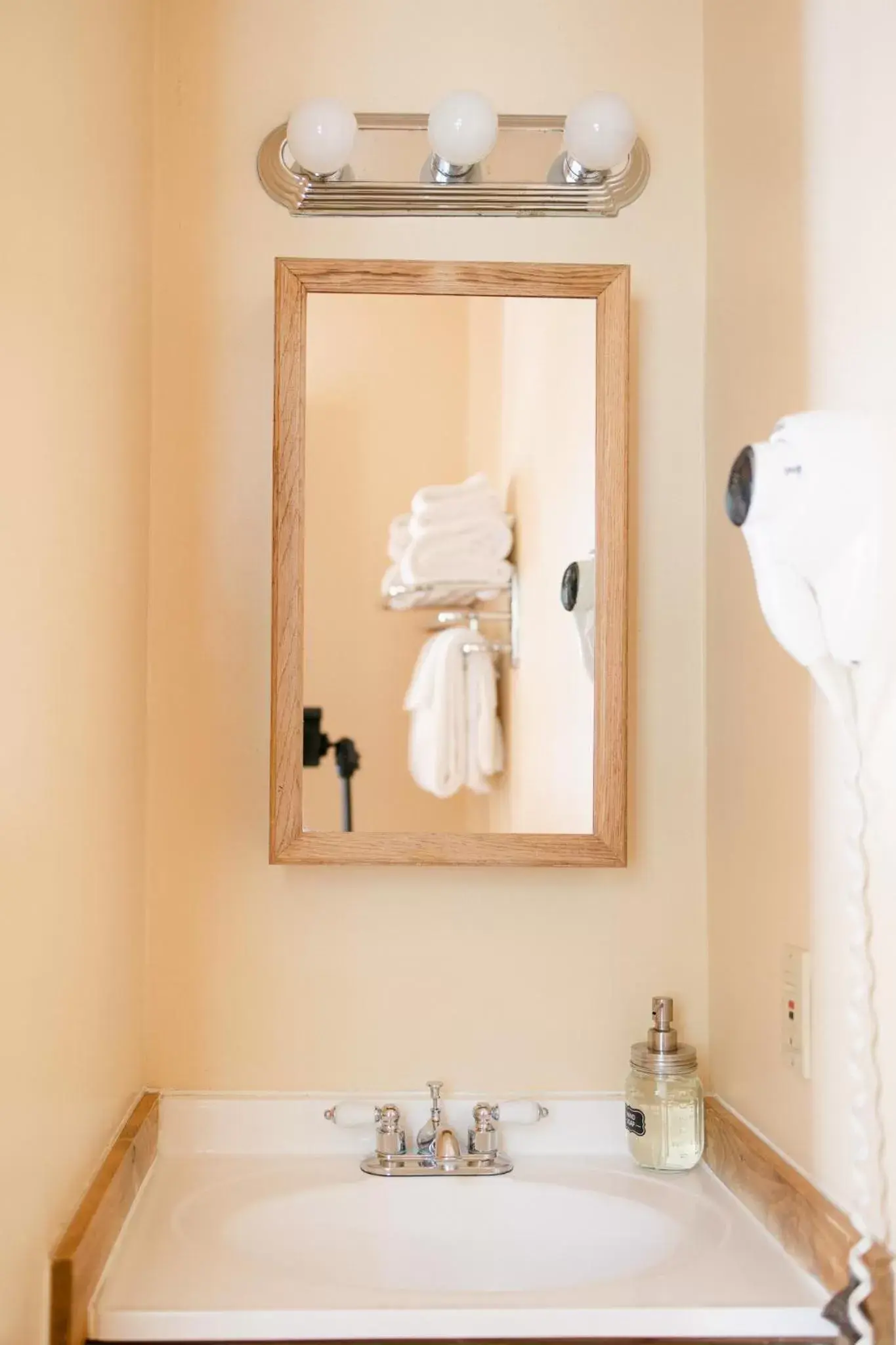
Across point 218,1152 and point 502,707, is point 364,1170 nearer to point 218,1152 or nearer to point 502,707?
point 218,1152

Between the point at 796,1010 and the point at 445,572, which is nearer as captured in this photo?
the point at 796,1010

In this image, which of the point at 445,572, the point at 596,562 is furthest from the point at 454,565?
the point at 596,562

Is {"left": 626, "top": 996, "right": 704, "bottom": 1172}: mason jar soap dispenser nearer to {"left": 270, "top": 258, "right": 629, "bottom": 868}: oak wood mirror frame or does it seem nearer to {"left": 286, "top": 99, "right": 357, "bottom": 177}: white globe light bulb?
{"left": 270, "top": 258, "right": 629, "bottom": 868}: oak wood mirror frame

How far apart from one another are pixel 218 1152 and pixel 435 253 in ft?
3.53

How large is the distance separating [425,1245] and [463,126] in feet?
3.90

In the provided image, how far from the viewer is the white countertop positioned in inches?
40.6

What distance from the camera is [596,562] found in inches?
56.8

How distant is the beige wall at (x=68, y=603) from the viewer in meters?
0.93

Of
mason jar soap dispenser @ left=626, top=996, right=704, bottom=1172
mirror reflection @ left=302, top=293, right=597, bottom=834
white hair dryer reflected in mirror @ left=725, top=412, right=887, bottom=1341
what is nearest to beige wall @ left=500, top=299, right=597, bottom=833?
mirror reflection @ left=302, top=293, right=597, bottom=834

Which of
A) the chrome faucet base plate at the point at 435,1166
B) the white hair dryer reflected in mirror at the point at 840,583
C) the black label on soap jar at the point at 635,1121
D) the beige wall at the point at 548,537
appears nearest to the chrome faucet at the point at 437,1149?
the chrome faucet base plate at the point at 435,1166

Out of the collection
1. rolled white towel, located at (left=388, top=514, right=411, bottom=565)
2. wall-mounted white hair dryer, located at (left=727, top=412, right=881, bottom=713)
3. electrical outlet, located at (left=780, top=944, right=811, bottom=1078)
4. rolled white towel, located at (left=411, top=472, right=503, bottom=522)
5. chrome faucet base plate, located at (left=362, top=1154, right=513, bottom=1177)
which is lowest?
chrome faucet base plate, located at (left=362, top=1154, right=513, bottom=1177)

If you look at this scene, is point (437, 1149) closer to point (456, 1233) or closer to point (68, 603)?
point (456, 1233)

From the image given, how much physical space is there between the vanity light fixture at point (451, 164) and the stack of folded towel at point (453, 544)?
1.13 ft

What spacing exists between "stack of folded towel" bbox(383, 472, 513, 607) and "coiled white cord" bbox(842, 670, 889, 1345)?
53 centimetres
